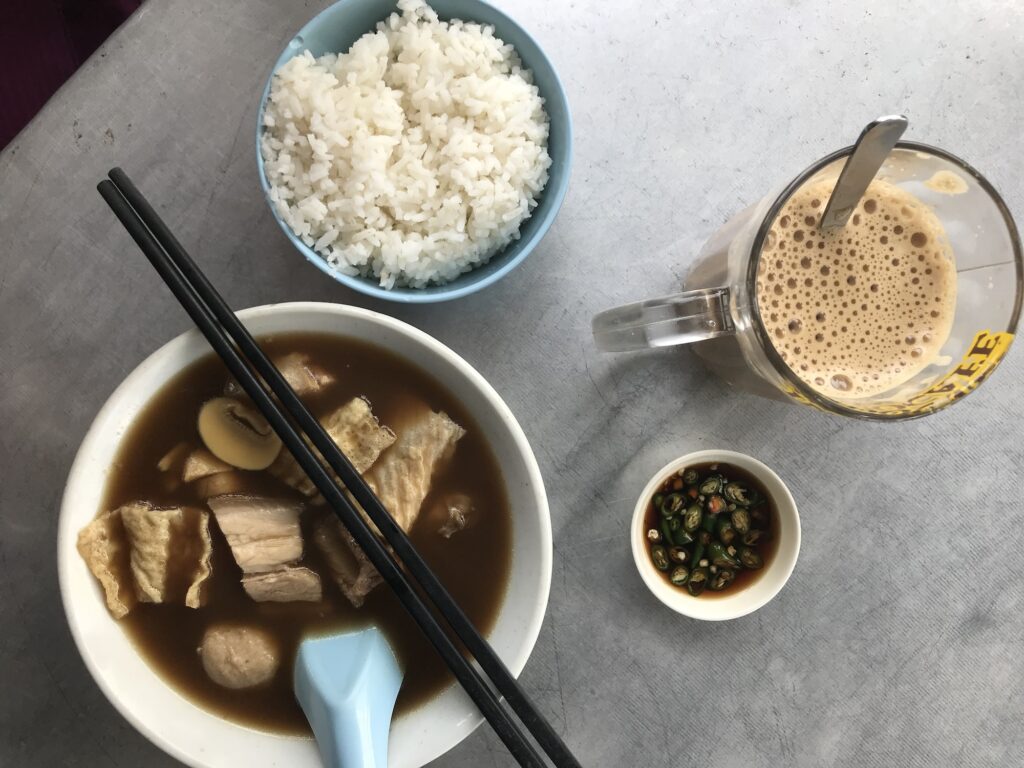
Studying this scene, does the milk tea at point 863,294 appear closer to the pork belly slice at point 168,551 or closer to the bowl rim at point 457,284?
the bowl rim at point 457,284

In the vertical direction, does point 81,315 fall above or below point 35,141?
below

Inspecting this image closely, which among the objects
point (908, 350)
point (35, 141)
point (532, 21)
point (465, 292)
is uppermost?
point (35, 141)

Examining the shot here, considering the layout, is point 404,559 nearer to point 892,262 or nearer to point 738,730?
point 738,730

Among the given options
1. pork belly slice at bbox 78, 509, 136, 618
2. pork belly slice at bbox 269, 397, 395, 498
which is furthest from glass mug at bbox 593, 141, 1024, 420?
pork belly slice at bbox 78, 509, 136, 618

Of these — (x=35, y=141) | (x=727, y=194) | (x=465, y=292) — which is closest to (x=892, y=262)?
(x=727, y=194)

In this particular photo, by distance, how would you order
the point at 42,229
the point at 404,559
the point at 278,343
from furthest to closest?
the point at 42,229 < the point at 278,343 < the point at 404,559
